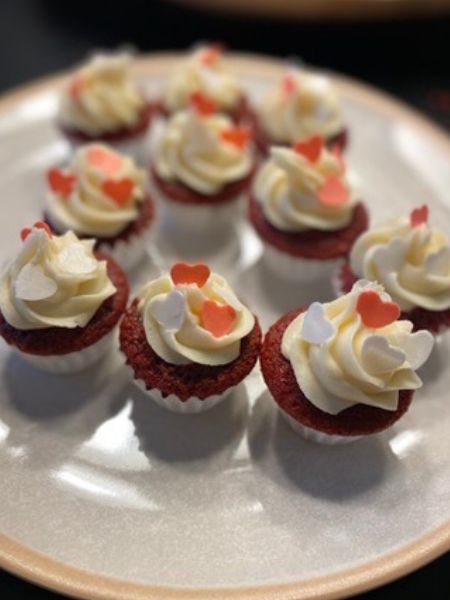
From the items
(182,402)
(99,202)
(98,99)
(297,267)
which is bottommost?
(297,267)

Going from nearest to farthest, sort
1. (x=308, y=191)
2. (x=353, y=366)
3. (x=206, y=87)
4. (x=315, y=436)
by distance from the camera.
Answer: (x=353, y=366)
(x=315, y=436)
(x=308, y=191)
(x=206, y=87)

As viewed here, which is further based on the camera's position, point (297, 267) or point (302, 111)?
point (302, 111)

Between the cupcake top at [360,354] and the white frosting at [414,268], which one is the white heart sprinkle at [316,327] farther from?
the white frosting at [414,268]

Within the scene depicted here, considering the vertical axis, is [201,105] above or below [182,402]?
above

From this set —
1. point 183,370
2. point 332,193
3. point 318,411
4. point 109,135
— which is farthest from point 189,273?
point 109,135

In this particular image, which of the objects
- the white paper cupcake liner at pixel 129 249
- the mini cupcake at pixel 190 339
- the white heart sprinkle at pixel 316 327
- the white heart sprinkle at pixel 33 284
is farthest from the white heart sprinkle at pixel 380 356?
the white paper cupcake liner at pixel 129 249

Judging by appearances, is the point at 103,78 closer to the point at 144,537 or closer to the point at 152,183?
the point at 152,183

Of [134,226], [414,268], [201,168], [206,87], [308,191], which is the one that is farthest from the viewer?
[206,87]

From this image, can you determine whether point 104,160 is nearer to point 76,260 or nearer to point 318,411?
point 76,260
